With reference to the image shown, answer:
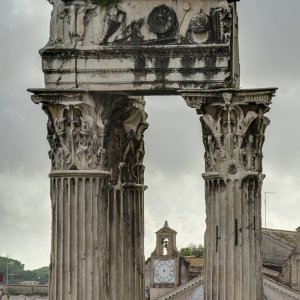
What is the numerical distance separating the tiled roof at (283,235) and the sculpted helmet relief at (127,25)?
262 ft

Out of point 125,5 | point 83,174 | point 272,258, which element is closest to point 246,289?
point 83,174

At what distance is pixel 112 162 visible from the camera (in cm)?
2602

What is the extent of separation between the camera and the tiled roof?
10569cm

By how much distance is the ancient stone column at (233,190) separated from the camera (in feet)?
78.3

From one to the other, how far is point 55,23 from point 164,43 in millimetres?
1762

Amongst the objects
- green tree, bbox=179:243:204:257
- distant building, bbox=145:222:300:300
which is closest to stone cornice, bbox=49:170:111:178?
distant building, bbox=145:222:300:300

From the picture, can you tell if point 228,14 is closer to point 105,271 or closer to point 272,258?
point 105,271

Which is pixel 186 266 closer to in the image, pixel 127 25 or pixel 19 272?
pixel 19 272

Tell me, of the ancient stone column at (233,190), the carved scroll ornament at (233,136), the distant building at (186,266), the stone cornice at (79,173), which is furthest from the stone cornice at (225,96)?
the distant building at (186,266)

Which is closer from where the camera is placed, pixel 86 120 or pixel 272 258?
pixel 86 120

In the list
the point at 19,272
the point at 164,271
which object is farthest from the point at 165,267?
the point at 19,272

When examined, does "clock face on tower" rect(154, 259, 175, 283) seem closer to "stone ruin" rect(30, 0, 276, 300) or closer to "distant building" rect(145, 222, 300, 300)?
"distant building" rect(145, 222, 300, 300)

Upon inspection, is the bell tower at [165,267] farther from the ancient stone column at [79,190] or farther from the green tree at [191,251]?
the ancient stone column at [79,190]

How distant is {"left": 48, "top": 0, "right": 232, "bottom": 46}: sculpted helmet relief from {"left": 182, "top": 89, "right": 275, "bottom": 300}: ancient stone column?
96 cm
